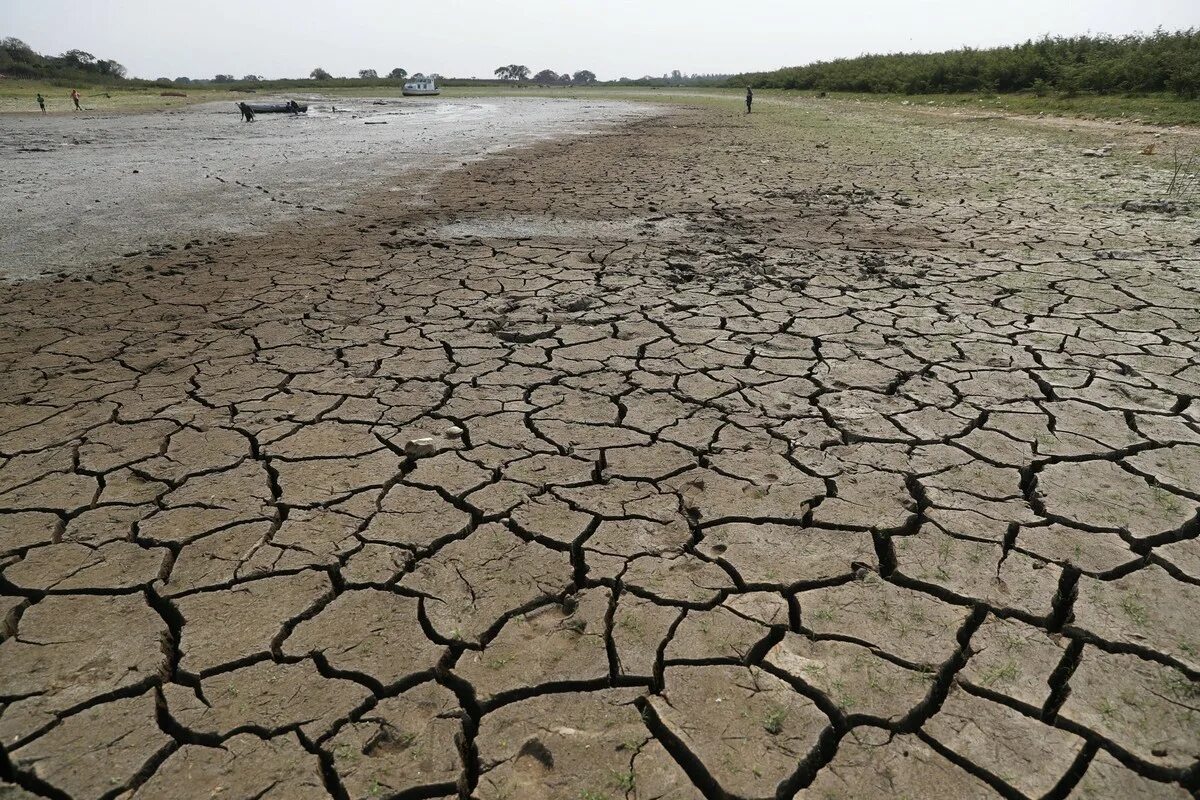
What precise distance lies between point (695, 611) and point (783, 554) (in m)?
0.37

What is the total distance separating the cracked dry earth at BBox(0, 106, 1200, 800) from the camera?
4.91ft

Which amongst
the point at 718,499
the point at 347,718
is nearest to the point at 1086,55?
the point at 718,499

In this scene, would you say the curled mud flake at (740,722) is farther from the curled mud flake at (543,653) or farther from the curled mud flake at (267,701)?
the curled mud flake at (267,701)

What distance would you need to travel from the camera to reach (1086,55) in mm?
19266

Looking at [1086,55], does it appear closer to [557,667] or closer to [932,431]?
[932,431]

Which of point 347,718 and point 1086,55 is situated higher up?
point 1086,55

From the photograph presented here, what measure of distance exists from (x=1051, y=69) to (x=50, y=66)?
60370 millimetres

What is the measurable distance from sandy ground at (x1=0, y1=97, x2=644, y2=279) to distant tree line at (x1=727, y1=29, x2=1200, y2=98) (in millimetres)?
11460

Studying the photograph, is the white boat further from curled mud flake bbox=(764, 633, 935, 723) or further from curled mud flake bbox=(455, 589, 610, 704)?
curled mud flake bbox=(764, 633, 935, 723)

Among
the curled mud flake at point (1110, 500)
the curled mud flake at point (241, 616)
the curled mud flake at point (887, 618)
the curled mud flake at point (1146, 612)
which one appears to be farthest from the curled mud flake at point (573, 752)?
the curled mud flake at point (1110, 500)

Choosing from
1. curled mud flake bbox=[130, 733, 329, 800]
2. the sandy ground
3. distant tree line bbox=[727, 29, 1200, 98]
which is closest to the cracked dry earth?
curled mud flake bbox=[130, 733, 329, 800]

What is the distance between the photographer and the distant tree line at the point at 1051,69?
15.1 m

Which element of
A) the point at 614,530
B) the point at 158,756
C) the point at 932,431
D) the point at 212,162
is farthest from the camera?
the point at 212,162

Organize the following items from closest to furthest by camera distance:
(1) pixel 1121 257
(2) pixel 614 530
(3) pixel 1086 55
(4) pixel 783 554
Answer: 1. (4) pixel 783 554
2. (2) pixel 614 530
3. (1) pixel 1121 257
4. (3) pixel 1086 55
